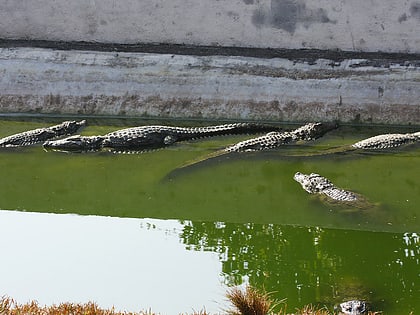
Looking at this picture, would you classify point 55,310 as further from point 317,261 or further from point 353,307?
point 317,261

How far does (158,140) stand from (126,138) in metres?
0.42

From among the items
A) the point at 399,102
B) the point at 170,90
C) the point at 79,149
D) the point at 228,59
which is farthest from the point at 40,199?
the point at 399,102

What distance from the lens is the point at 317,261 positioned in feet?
24.1

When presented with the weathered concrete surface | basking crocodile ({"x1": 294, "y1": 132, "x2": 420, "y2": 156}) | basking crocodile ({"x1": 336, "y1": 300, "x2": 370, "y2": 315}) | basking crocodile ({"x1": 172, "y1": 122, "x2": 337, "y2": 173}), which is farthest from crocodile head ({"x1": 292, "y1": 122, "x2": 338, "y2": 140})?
basking crocodile ({"x1": 336, "y1": 300, "x2": 370, "y2": 315})

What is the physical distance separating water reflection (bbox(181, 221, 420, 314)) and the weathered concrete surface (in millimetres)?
3727

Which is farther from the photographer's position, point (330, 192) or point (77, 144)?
point (77, 144)

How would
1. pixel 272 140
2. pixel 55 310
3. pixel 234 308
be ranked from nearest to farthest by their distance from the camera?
pixel 234 308 → pixel 55 310 → pixel 272 140

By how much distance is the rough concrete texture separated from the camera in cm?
1236

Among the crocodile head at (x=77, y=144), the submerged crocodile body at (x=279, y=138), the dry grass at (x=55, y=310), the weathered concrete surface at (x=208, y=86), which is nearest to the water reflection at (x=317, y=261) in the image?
the dry grass at (x=55, y=310)

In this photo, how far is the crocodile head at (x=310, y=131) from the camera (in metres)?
10.7

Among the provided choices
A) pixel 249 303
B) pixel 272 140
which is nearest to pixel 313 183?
pixel 272 140

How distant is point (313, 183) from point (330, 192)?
28 centimetres

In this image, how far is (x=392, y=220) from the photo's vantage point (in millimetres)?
8211

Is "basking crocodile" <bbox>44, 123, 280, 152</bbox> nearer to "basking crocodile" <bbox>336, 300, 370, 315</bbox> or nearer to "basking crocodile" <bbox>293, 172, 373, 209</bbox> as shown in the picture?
"basking crocodile" <bbox>293, 172, 373, 209</bbox>
